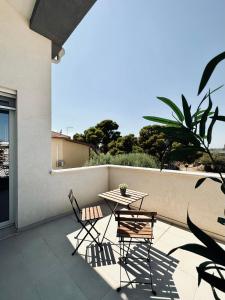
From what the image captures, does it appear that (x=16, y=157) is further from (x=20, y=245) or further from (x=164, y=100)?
(x=164, y=100)

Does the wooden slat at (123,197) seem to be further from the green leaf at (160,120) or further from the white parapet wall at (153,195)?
the green leaf at (160,120)

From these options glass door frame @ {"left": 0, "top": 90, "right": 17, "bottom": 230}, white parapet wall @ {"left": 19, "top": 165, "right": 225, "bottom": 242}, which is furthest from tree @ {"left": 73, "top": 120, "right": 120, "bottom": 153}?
glass door frame @ {"left": 0, "top": 90, "right": 17, "bottom": 230}

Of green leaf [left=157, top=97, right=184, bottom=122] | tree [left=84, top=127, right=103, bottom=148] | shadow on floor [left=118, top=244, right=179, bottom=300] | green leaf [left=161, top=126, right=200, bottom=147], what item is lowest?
shadow on floor [left=118, top=244, right=179, bottom=300]

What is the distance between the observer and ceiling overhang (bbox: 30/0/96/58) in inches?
130

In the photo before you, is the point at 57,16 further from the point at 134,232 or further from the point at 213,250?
the point at 213,250

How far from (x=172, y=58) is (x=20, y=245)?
703 cm

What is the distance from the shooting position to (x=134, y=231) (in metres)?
2.49

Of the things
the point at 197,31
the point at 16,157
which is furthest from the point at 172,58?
the point at 16,157

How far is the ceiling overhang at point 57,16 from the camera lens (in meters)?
3.30

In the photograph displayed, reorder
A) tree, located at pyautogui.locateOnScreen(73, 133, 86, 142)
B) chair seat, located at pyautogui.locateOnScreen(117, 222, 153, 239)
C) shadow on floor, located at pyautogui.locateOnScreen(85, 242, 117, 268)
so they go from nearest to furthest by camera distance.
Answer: chair seat, located at pyautogui.locateOnScreen(117, 222, 153, 239), shadow on floor, located at pyautogui.locateOnScreen(85, 242, 117, 268), tree, located at pyautogui.locateOnScreen(73, 133, 86, 142)

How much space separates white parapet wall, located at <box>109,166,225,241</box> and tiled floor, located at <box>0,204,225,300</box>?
1.66ft

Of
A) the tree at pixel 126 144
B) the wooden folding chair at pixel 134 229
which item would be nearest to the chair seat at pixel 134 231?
the wooden folding chair at pixel 134 229

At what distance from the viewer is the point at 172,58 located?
20.4 feet

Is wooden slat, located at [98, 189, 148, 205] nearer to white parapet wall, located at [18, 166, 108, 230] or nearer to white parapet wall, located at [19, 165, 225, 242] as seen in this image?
white parapet wall, located at [19, 165, 225, 242]
